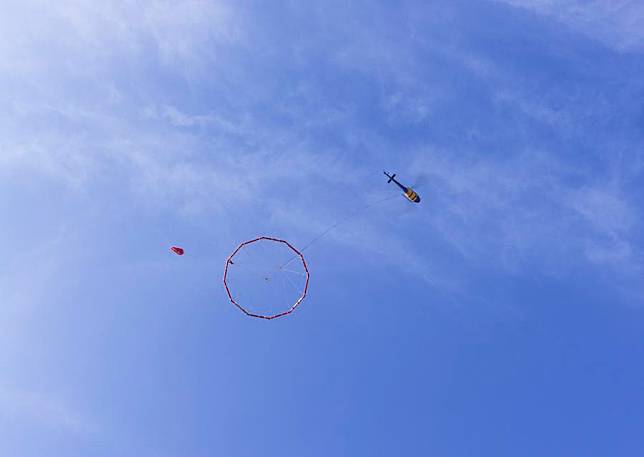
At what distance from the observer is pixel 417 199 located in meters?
77.5

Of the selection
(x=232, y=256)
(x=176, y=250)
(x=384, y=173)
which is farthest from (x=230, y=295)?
(x=384, y=173)

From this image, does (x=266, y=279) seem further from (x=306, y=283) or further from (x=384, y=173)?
(x=384, y=173)

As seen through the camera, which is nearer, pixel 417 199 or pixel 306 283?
pixel 306 283

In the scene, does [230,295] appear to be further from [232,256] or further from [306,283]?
[306,283]

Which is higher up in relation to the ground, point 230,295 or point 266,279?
point 266,279

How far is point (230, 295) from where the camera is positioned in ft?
200

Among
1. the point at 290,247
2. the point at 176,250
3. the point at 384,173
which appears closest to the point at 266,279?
the point at 290,247

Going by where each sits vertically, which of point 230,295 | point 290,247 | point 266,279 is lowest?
point 230,295

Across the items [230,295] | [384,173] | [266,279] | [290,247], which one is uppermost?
[384,173]

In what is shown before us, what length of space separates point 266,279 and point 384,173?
26.3 meters

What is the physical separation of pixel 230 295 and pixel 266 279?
15.6ft

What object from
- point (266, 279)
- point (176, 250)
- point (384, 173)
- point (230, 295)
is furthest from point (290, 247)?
point (384, 173)

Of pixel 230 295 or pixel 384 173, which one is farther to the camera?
pixel 384 173

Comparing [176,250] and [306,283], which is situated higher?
[306,283]
